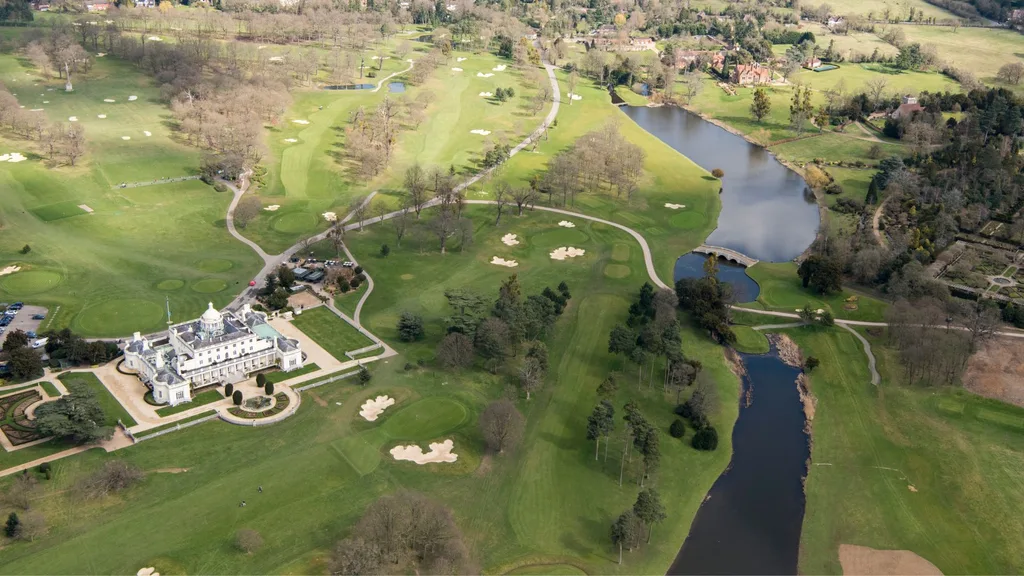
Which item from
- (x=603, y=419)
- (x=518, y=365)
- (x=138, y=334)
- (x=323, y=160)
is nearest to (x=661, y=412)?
(x=603, y=419)

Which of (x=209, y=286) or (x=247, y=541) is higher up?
(x=209, y=286)

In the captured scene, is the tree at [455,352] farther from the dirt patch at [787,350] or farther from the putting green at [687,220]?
the putting green at [687,220]

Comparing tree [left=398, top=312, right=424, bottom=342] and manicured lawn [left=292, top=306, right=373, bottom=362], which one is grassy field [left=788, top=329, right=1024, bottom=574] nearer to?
tree [left=398, top=312, right=424, bottom=342]

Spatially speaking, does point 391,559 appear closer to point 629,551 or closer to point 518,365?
point 629,551

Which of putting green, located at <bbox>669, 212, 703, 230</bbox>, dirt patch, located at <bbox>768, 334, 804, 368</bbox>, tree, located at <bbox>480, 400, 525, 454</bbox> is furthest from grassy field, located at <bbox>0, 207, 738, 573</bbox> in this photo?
putting green, located at <bbox>669, 212, 703, 230</bbox>

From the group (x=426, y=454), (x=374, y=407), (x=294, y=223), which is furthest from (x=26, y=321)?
(x=426, y=454)

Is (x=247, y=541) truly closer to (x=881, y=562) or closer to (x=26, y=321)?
(x=26, y=321)
